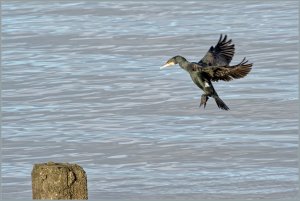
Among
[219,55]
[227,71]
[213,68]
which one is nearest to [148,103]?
[219,55]

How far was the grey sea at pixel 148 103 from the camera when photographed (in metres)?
9.38

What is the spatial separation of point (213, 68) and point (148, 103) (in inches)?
160

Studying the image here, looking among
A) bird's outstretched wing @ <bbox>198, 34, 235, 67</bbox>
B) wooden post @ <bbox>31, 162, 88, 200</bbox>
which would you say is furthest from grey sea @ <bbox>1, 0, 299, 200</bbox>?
wooden post @ <bbox>31, 162, 88, 200</bbox>

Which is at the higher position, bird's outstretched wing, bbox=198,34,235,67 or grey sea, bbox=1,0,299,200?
bird's outstretched wing, bbox=198,34,235,67

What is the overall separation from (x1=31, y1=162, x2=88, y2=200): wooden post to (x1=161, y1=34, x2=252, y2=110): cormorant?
10.7 feet

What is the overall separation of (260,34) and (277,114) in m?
4.66

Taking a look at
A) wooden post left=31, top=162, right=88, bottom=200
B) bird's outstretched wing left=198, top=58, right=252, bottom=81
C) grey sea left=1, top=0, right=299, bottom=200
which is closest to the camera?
wooden post left=31, top=162, right=88, bottom=200

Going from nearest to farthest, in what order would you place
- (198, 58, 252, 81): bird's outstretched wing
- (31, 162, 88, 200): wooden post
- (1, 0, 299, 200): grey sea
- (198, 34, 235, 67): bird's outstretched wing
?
1. (31, 162, 88, 200): wooden post
2. (198, 58, 252, 81): bird's outstretched wing
3. (198, 34, 235, 67): bird's outstretched wing
4. (1, 0, 299, 200): grey sea

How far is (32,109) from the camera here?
12227 millimetres

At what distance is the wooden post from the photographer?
15.2ft

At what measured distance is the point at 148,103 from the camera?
1225 centimetres

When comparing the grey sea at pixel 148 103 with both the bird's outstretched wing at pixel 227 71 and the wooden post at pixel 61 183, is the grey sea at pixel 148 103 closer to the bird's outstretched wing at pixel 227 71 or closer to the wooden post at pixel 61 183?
the bird's outstretched wing at pixel 227 71

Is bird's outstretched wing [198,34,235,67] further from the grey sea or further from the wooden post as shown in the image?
the wooden post

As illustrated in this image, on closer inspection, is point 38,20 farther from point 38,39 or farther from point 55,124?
point 55,124
